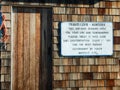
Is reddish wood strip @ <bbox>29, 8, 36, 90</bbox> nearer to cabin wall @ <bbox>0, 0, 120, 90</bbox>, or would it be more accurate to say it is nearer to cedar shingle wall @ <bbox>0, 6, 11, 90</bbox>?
cabin wall @ <bbox>0, 0, 120, 90</bbox>

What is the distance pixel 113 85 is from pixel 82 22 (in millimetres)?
1852

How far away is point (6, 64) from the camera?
7910 millimetres

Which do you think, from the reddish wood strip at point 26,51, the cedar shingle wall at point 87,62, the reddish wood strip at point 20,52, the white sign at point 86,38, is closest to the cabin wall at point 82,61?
the cedar shingle wall at point 87,62

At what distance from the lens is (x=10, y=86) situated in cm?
798

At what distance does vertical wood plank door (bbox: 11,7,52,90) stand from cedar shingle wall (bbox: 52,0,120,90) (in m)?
0.25

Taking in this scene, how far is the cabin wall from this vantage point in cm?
807

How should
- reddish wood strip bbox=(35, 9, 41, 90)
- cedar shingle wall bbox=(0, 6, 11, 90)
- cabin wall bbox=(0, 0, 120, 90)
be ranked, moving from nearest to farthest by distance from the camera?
cedar shingle wall bbox=(0, 6, 11, 90) < cabin wall bbox=(0, 0, 120, 90) < reddish wood strip bbox=(35, 9, 41, 90)

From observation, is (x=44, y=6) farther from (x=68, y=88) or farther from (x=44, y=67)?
(x=68, y=88)

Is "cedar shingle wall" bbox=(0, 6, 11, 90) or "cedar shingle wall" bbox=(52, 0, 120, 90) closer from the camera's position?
"cedar shingle wall" bbox=(0, 6, 11, 90)

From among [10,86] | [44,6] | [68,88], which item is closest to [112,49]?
[68,88]

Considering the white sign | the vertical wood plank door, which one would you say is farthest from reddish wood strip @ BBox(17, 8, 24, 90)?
the white sign

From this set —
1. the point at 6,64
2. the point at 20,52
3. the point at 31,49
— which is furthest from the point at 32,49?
the point at 6,64

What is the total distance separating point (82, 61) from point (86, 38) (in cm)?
60

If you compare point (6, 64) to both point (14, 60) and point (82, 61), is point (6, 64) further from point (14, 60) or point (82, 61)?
point (82, 61)
